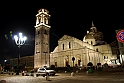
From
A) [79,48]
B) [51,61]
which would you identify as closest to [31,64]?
[51,61]

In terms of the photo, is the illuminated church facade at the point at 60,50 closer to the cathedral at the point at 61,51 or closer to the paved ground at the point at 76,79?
the cathedral at the point at 61,51

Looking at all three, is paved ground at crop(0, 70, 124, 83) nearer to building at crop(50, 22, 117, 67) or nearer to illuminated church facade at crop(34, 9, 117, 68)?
building at crop(50, 22, 117, 67)

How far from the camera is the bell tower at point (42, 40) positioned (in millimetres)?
47531

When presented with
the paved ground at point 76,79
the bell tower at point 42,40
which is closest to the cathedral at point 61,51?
the bell tower at point 42,40

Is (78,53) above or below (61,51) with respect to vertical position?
below

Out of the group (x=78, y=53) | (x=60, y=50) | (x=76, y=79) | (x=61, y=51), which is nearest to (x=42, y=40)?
(x=60, y=50)

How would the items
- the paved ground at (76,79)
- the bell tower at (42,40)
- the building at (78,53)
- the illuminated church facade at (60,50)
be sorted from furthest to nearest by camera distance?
→ the bell tower at (42,40), the illuminated church facade at (60,50), the building at (78,53), the paved ground at (76,79)

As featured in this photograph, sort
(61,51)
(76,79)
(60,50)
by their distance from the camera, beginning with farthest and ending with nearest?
(60,50) → (61,51) → (76,79)

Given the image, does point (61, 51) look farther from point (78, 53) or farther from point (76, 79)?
point (76, 79)

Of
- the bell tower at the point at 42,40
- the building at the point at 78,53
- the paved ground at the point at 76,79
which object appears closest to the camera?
the paved ground at the point at 76,79

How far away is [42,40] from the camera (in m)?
48.6

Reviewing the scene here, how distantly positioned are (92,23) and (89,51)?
31037 millimetres

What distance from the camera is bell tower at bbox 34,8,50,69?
1871 inches

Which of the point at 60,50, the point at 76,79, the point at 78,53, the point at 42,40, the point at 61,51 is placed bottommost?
the point at 76,79
